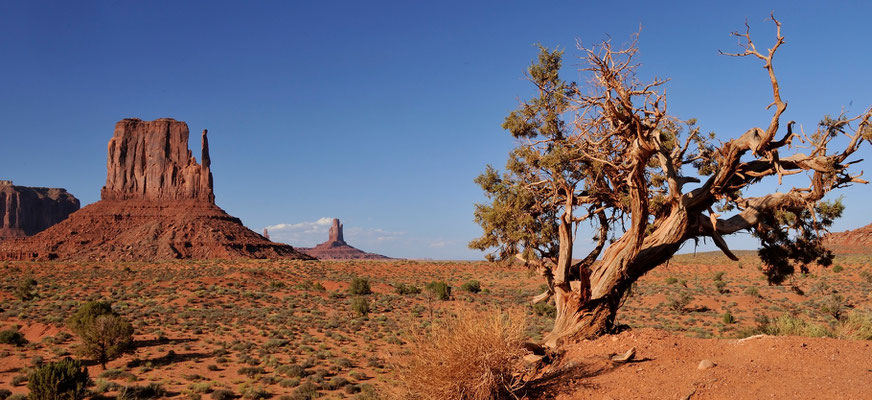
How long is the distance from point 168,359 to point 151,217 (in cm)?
8419

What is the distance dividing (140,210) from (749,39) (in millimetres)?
106754

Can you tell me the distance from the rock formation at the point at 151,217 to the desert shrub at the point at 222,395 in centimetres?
6878

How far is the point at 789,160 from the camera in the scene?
8.45 meters

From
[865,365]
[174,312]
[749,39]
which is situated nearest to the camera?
[865,365]

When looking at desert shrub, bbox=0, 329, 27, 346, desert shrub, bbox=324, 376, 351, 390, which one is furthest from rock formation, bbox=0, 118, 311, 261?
desert shrub, bbox=324, 376, 351, 390

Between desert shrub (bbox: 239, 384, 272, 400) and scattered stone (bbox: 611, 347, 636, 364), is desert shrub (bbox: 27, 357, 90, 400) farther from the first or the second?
scattered stone (bbox: 611, 347, 636, 364)

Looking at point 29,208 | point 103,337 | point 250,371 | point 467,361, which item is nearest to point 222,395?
point 250,371

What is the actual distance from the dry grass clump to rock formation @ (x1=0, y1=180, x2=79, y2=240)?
17336 centimetres

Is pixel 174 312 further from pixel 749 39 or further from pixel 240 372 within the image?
pixel 749 39

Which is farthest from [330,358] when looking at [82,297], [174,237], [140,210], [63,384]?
[140,210]

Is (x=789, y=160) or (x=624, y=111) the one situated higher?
(x=624, y=111)

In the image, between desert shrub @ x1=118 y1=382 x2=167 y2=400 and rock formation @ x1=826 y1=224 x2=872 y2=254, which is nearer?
desert shrub @ x1=118 y1=382 x2=167 y2=400

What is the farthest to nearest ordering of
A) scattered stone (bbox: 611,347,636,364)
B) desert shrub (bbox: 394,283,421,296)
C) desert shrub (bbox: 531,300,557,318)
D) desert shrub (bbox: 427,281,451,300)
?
desert shrub (bbox: 394,283,421,296)
desert shrub (bbox: 427,281,451,300)
desert shrub (bbox: 531,300,557,318)
scattered stone (bbox: 611,347,636,364)

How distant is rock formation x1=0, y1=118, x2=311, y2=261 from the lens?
79.0 m
